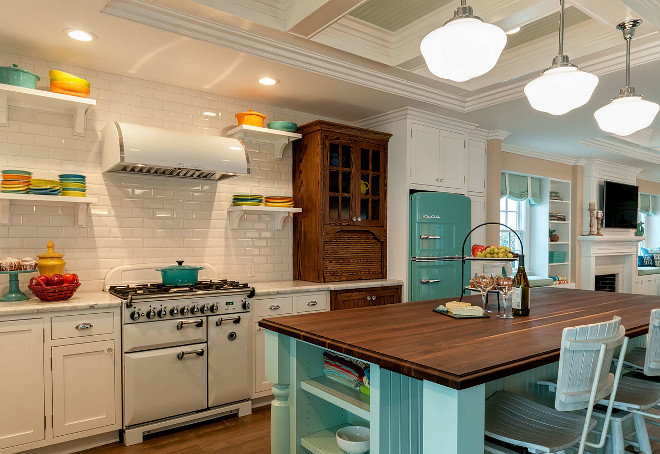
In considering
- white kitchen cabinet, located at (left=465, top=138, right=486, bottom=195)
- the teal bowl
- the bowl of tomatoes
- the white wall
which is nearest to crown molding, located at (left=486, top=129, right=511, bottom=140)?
white kitchen cabinet, located at (left=465, top=138, right=486, bottom=195)

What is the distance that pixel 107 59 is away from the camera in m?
3.41

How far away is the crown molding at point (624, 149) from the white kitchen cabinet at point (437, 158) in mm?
2252

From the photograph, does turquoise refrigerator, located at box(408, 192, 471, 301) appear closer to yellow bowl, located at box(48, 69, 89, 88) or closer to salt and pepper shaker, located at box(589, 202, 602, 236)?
yellow bowl, located at box(48, 69, 89, 88)

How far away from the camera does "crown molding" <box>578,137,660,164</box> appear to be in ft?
21.4

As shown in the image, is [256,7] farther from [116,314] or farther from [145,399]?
[145,399]

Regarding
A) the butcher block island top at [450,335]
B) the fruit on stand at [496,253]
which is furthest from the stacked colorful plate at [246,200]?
the fruit on stand at [496,253]

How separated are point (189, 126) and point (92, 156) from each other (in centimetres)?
82

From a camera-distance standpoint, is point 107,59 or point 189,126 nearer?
point 107,59

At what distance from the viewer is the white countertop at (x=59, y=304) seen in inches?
109

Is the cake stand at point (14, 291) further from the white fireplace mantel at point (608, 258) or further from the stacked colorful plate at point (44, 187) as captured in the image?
the white fireplace mantel at point (608, 258)

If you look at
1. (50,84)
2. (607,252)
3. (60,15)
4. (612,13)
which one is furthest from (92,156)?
(607,252)

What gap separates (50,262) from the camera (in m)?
3.19

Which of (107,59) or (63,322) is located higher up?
(107,59)

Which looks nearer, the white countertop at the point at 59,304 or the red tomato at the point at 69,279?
the white countertop at the point at 59,304
